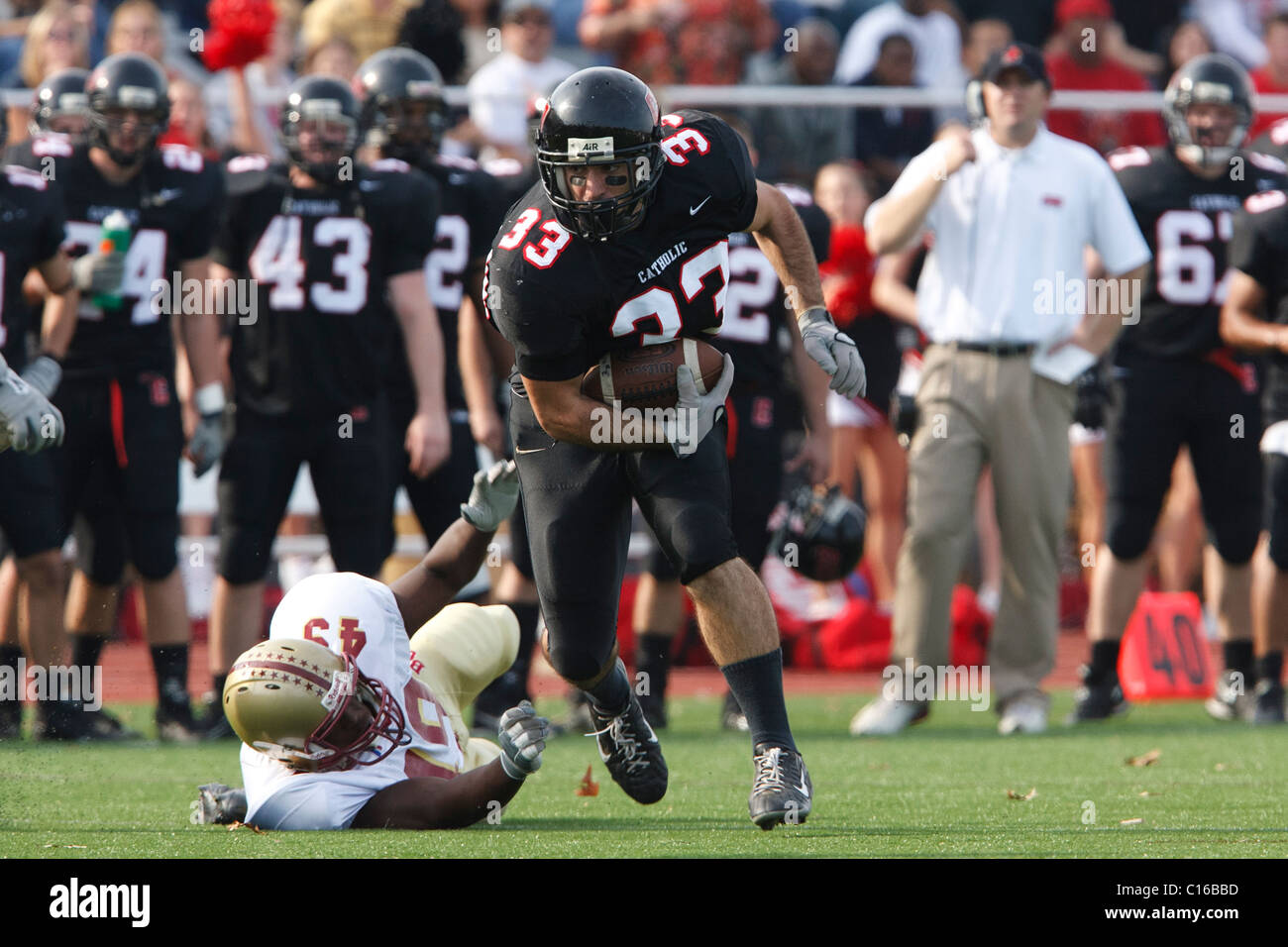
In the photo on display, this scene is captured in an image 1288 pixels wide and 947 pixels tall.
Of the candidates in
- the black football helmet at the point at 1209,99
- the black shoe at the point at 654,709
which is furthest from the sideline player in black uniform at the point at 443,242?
the black football helmet at the point at 1209,99

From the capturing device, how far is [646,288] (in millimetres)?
4367

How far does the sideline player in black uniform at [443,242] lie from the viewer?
678cm

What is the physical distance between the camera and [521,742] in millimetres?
3969

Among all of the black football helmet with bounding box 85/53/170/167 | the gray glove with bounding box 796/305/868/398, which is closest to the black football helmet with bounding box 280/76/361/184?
the black football helmet with bounding box 85/53/170/167

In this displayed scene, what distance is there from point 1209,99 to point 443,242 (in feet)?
9.10

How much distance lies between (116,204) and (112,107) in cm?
33

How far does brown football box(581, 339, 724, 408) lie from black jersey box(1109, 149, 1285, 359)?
3.08m

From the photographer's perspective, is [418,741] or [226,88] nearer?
[418,741]

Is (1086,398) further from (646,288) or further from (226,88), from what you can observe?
(226,88)

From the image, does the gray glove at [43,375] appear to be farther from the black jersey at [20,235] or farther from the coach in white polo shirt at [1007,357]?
the coach in white polo shirt at [1007,357]

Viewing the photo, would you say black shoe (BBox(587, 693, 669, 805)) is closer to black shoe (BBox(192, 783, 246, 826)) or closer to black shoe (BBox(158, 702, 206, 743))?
black shoe (BBox(192, 783, 246, 826))

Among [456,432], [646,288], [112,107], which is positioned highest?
[112,107]
